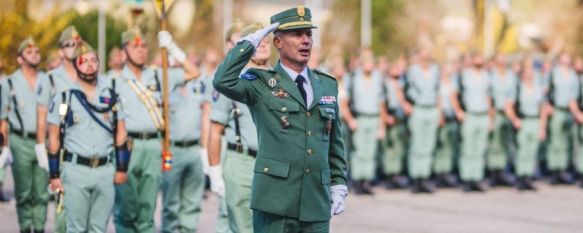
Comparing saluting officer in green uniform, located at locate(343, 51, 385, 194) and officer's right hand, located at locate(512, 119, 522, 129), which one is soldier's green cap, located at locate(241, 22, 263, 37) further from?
officer's right hand, located at locate(512, 119, 522, 129)

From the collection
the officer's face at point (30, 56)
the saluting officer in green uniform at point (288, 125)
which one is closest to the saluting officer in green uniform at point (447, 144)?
the officer's face at point (30, 56)

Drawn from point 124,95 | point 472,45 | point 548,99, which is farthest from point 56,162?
point 472,45

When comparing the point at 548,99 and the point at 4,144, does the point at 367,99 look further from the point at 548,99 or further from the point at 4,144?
the point at 4,144

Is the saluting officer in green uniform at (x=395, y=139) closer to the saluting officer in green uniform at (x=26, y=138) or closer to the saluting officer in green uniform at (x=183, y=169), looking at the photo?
the saluting officer in green uniform at (x=183, y=169)

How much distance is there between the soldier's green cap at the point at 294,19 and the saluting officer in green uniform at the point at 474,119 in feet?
36.0

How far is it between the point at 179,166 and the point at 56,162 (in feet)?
8.03

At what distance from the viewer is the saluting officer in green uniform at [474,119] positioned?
1817 cm

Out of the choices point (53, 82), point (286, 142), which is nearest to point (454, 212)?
point (53, 82)

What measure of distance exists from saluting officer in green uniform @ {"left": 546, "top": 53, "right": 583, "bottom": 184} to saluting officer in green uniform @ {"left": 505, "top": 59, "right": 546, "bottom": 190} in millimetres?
268

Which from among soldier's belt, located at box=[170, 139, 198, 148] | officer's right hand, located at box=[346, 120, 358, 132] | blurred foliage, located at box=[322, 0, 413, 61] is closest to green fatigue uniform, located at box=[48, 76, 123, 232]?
soldier's belt, located at box=[170, 139, 198, 148]

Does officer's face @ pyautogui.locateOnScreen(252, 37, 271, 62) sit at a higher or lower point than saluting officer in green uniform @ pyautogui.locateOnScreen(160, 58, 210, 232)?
higher

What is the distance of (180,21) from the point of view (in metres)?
47.2

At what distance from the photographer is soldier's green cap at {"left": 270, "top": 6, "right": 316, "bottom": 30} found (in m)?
7.32

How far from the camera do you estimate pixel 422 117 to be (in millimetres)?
18156
